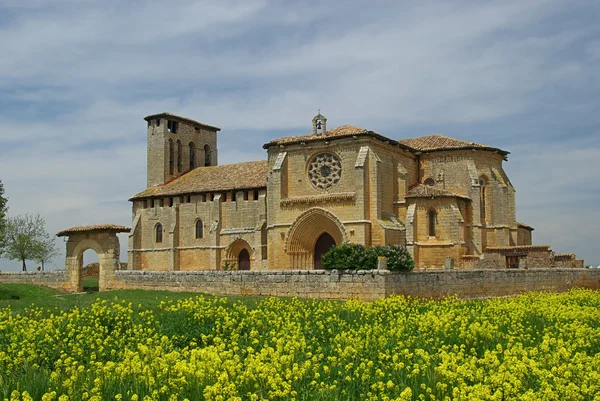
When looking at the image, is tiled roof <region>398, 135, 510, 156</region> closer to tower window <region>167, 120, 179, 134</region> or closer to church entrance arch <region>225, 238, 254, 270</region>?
church entrance arch <region>225, 238, 254, 270</region>

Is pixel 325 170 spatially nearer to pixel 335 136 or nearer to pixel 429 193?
pixel 335 136

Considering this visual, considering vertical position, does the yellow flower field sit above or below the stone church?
below

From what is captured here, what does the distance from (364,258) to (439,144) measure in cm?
1707

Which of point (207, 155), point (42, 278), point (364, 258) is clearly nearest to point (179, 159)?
point (207, 155)

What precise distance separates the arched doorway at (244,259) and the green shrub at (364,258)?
57.7 feet

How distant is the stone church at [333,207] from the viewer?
37094mm

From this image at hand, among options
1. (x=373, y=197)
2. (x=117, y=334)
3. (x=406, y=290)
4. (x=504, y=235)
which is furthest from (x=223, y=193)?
(x=117, y=334)

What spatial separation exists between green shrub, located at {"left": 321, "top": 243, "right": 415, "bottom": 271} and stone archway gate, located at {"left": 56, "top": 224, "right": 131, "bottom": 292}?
10.7 metres

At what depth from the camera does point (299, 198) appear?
3869 cm

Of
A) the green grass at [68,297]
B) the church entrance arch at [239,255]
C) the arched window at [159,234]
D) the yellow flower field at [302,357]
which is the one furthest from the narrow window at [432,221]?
the arched window at [159,234]

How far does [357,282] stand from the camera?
80.3ft

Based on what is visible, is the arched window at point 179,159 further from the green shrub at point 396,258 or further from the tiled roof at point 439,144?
the green shrub at point 396,258

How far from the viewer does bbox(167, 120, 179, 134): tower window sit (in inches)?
2221

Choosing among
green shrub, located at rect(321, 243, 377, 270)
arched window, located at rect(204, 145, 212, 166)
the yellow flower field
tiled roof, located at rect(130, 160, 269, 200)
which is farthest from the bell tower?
the yellow flower field
